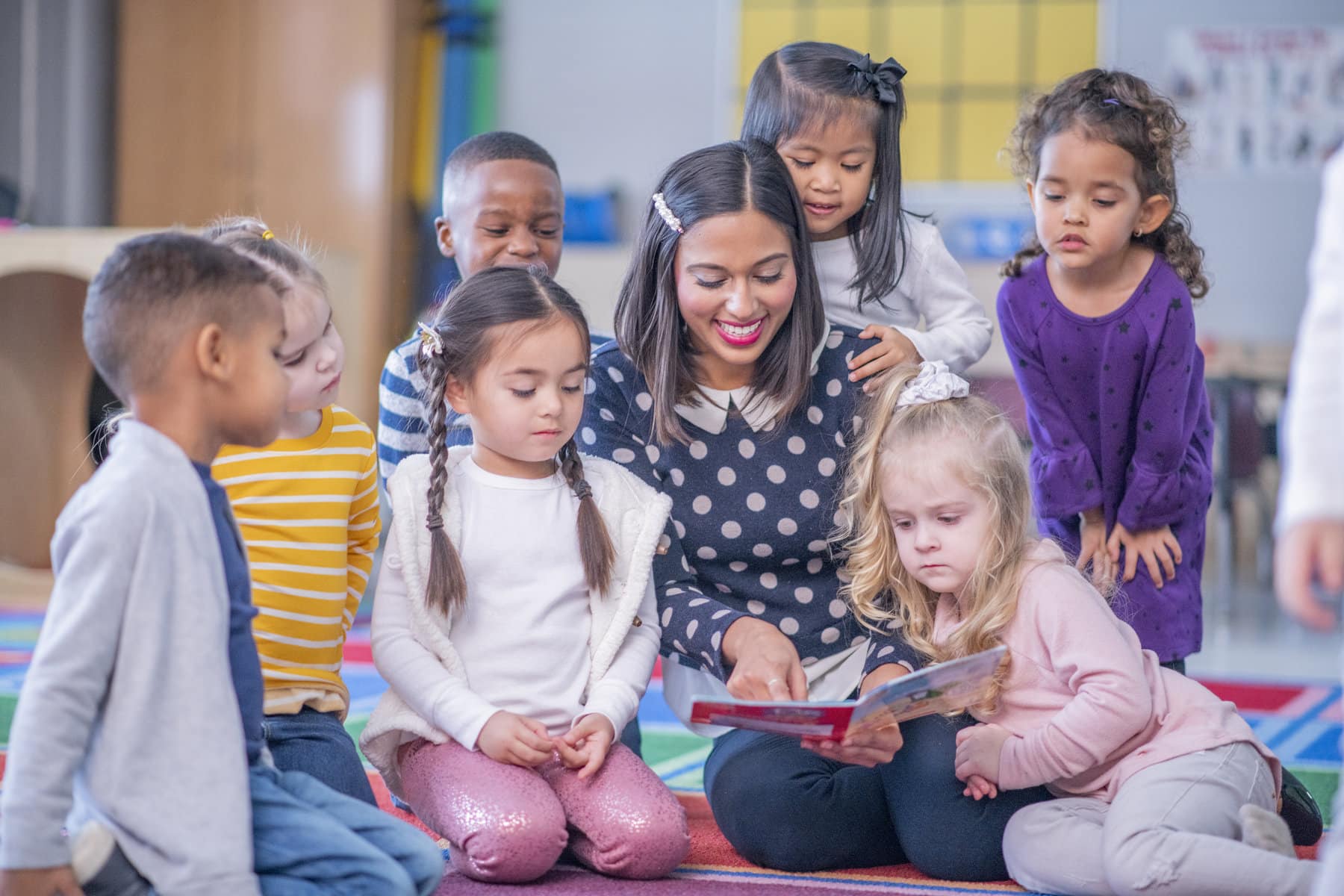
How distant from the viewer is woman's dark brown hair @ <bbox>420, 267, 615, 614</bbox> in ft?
5.31

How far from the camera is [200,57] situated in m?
6.00

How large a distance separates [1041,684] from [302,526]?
872mm

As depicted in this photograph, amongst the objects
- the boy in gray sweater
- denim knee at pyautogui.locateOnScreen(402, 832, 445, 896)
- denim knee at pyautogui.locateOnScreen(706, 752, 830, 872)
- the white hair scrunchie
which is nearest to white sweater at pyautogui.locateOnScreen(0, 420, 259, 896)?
the boy in gray sweater

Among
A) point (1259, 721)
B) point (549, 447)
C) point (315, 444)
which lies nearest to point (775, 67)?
point (549, 447)

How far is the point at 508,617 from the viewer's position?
165 centimetres

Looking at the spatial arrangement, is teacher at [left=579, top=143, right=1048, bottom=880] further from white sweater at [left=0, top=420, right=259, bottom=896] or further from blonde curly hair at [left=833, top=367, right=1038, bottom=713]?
white sweater at [left=0, top=420, right=259, bottom=896]

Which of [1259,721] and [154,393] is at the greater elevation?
[154,393]

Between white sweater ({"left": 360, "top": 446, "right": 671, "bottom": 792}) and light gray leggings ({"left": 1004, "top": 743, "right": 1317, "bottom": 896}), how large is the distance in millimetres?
496

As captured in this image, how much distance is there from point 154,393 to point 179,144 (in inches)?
206

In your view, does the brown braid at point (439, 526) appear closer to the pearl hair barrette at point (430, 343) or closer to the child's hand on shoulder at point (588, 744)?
the pearl hair barrette at point (430, 343)

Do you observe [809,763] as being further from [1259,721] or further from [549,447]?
[1259,721]

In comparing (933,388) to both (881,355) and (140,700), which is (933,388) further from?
(140,700)

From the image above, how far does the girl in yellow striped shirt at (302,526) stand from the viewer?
1578 millimetres

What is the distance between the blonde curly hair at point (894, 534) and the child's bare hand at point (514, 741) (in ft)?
1.42
